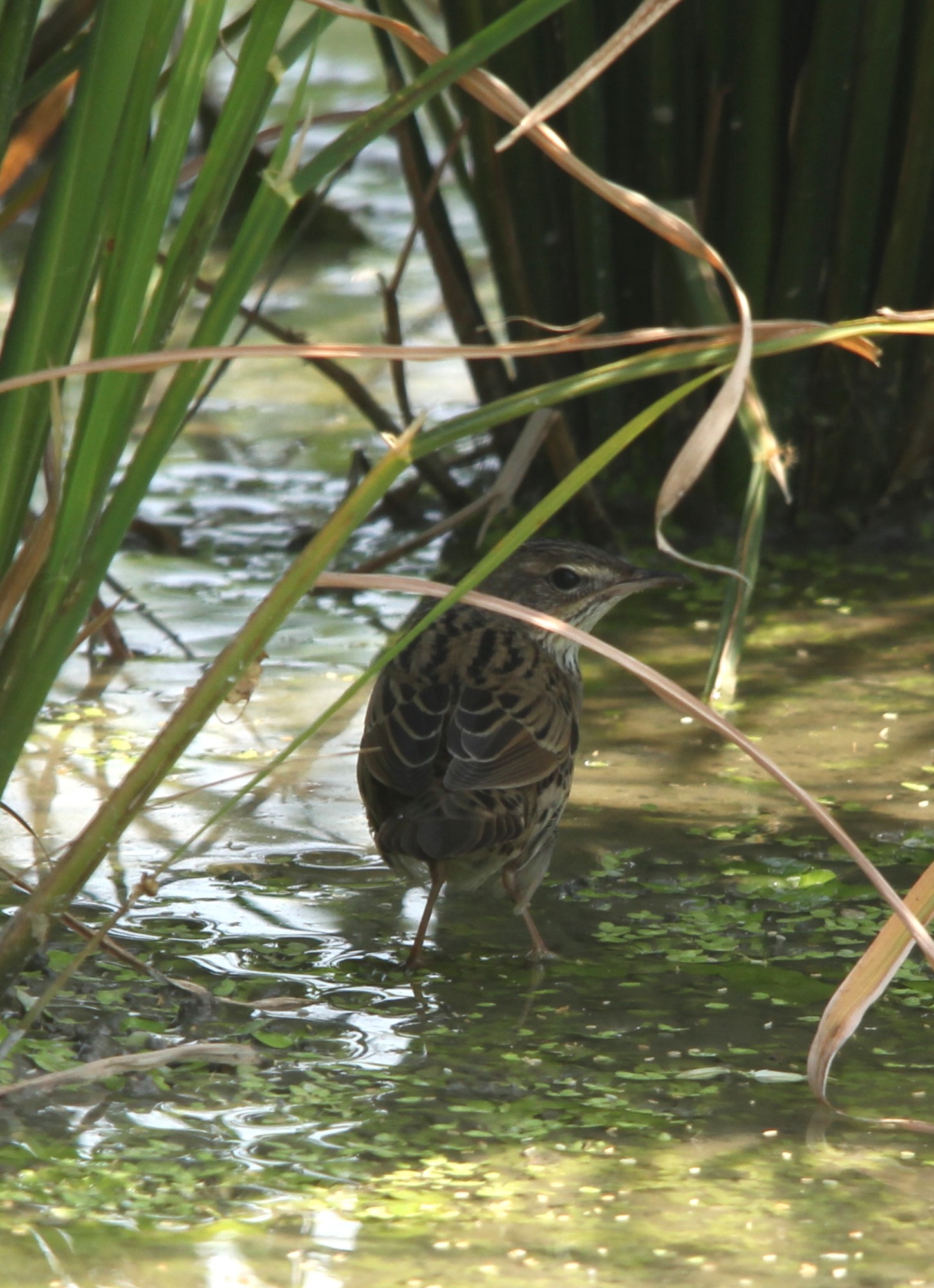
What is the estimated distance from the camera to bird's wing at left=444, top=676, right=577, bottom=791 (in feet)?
13.1

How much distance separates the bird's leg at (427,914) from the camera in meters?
3.79

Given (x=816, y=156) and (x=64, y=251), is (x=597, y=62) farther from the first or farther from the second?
(x=816, y=156)

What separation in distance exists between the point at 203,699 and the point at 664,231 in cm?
108

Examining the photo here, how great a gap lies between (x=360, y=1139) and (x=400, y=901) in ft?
4.15

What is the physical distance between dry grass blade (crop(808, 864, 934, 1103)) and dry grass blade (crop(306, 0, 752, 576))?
0.68 metres

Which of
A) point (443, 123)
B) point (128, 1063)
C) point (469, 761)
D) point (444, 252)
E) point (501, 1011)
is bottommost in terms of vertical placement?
point (501, 1011)

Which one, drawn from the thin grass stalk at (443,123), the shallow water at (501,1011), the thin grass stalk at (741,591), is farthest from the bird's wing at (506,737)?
the thin grass stalk at (443,123)

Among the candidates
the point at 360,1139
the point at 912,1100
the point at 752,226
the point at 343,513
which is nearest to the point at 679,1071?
the point at 912,1100

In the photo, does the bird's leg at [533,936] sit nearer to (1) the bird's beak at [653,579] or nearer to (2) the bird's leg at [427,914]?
(2) the bird's leg at [427,914]

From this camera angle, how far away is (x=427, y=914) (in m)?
3.87

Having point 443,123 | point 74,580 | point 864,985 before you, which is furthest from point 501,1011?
point 443,123

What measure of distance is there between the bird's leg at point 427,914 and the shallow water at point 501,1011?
50 millimetres

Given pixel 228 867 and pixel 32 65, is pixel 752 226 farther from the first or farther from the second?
pixel 228 867

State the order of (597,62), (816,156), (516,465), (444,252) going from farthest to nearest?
(444,252)
(816,156)
(516,465)
(597,62)
